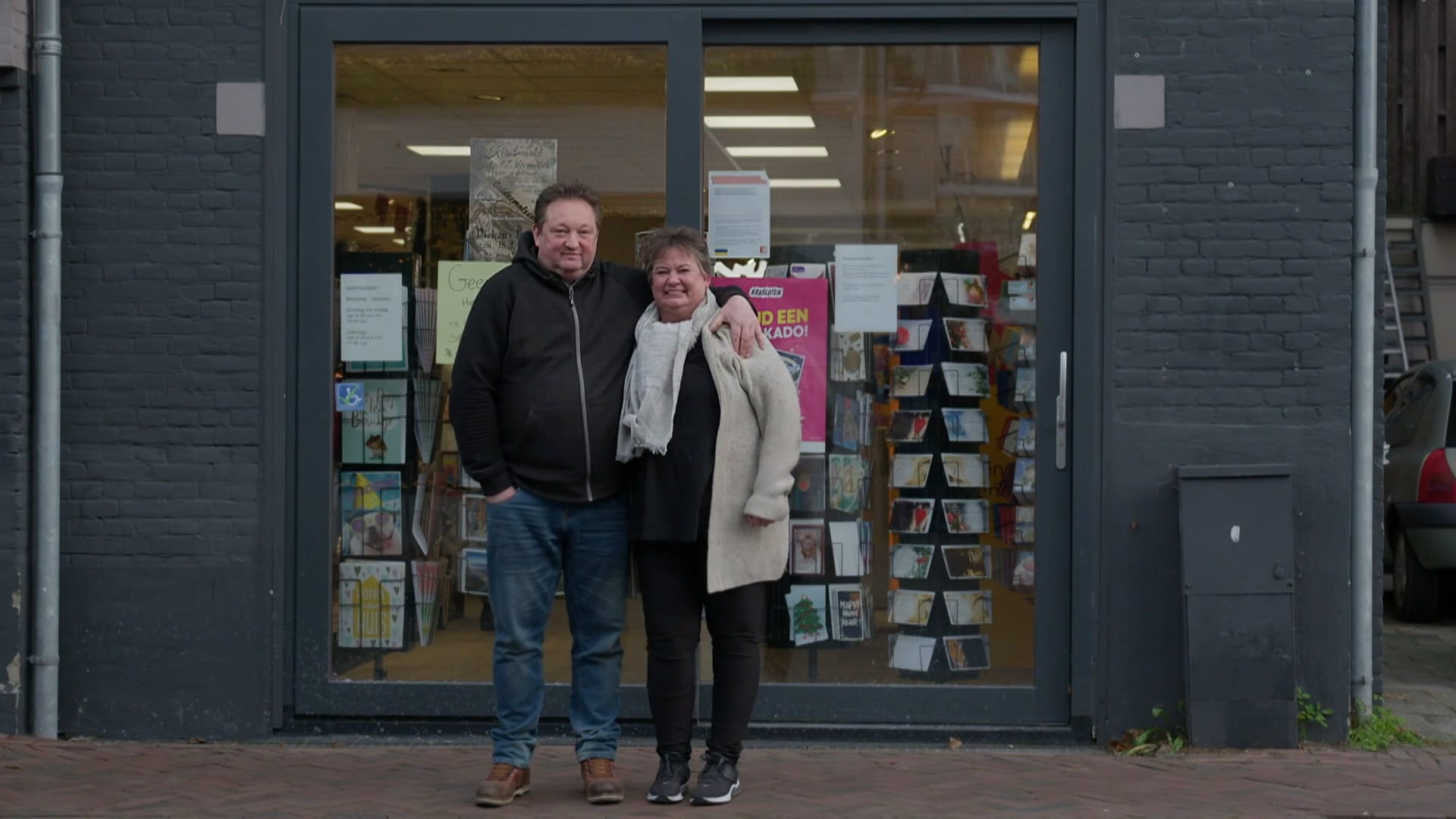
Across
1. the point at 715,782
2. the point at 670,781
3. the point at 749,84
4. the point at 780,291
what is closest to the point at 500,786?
the point at 670,781

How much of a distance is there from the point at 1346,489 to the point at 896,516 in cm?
178

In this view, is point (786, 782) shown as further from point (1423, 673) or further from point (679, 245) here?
point (1423, 673)

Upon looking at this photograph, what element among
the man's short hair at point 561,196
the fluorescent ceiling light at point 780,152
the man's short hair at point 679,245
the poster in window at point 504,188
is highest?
the fluorescent ceiling light at point 780,152

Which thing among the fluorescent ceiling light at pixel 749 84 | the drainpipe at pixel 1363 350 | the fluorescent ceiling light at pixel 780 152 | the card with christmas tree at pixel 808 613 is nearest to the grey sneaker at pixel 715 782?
the card with christmas tree at pixel 808 613

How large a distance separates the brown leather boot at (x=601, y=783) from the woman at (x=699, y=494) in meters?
0.13

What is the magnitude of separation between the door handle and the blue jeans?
6.60 ft

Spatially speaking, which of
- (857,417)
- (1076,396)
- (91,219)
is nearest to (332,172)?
(91,219)

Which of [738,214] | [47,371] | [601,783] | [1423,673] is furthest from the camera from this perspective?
[1423,673]

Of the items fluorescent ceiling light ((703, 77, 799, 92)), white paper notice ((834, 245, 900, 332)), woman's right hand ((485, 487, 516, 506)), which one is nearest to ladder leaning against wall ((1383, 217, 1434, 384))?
white paper notice ((834, 245, 900, 332))

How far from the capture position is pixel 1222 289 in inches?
252

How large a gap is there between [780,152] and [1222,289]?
1.86 meters

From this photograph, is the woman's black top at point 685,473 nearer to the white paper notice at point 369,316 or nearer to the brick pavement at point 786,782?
the brick pavement at point 786,782

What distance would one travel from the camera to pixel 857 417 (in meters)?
6.77

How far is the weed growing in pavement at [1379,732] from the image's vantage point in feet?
20.7
